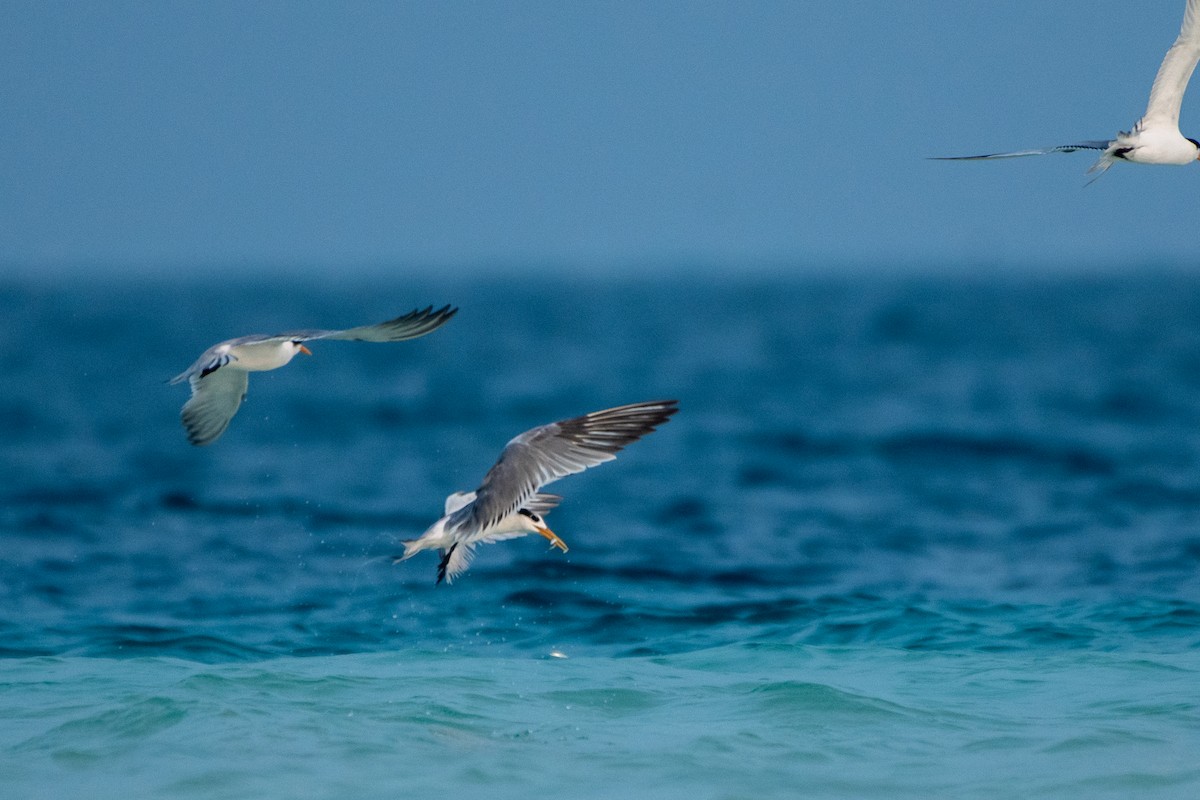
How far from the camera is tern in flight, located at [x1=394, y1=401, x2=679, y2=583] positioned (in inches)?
376

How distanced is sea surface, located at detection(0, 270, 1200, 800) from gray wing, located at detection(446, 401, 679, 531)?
143 cm

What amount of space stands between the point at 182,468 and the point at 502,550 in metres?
9.77

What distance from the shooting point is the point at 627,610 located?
45.1 ft

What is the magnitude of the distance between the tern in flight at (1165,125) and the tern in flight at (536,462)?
3.32 meters

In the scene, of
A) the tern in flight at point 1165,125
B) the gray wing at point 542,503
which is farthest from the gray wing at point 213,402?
the tern in flight at point 1165,125

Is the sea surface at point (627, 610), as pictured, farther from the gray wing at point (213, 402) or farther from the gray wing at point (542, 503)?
the gray wing at point (213, 402)

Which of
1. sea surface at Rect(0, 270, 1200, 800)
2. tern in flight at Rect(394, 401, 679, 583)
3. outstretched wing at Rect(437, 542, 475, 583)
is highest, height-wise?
tern in flight at Rect(394, 401, 679, 583)

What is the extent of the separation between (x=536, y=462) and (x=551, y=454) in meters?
0.11

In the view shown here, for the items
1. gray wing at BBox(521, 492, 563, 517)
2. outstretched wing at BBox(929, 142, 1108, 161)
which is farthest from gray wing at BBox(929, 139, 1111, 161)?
gray wing at BBox(521, 492, 563, 517)

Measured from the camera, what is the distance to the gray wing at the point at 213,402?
11.0 meters

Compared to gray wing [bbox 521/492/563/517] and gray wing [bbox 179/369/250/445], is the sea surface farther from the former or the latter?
gray wing [bbox 179/369/250/445]

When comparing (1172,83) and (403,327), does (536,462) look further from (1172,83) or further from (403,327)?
(1172,83)

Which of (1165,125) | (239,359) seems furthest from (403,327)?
(1165,125)

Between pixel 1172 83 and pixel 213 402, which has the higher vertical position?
pixel 1172 83
